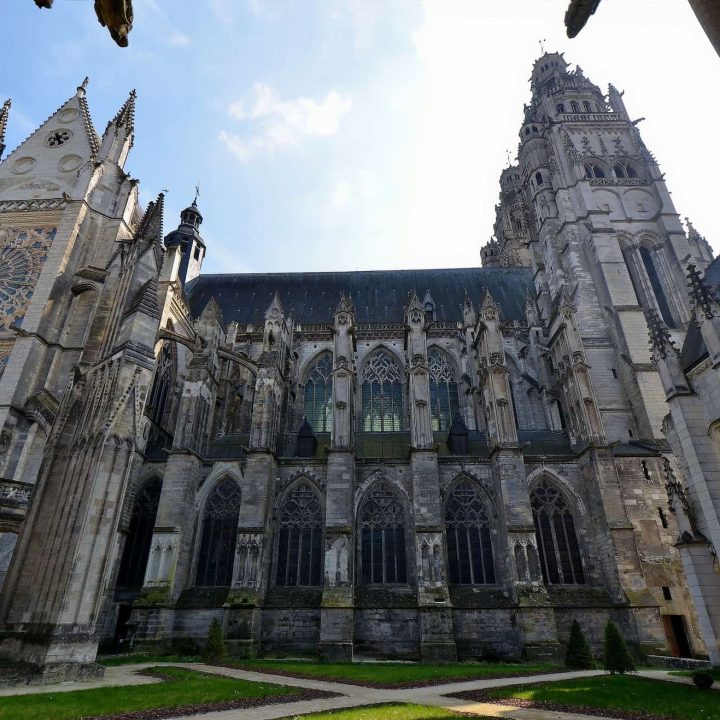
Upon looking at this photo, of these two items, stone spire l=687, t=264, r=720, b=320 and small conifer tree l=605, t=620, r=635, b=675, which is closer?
stone spire l=687, t=264, r=720, b=320

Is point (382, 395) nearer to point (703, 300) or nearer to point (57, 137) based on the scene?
point (703, 300)

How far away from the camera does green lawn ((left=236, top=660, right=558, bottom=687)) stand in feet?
37.9

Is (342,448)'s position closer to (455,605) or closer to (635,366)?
(455,605)

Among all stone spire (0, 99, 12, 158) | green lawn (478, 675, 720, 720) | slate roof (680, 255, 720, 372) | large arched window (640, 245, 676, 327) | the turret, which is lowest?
green lawn (478, 675, 720, 720)

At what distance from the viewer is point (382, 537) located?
19.6 metres

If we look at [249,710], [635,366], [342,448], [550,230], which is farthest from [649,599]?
[550,230]

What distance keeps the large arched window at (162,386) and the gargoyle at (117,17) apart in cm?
2193

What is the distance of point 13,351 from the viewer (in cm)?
1733

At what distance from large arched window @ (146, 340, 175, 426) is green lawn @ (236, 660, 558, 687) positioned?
12.8 m

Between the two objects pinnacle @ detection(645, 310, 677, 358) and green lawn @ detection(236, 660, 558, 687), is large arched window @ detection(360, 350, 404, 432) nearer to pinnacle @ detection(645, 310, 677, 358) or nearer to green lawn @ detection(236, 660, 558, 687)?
green lawn @ detection(236, 660, 558, 687)

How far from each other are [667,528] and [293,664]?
584 inches

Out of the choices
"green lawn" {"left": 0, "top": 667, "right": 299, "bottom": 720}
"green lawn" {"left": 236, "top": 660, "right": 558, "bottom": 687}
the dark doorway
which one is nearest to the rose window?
"green lawn" {"left": 0, "top": 667, "right": 299, "bottom": 720}

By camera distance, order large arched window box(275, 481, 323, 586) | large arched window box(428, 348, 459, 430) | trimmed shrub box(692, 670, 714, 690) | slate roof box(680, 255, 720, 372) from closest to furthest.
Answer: trimmed shrub box(692, 670, 714, 690), slate roof box(680, 255, 720, 372), large arched window box(275, 481, 323, 586), large arched window box(428, 348, 459, 430)

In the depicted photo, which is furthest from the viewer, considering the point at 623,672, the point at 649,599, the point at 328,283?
the point at 328,283
